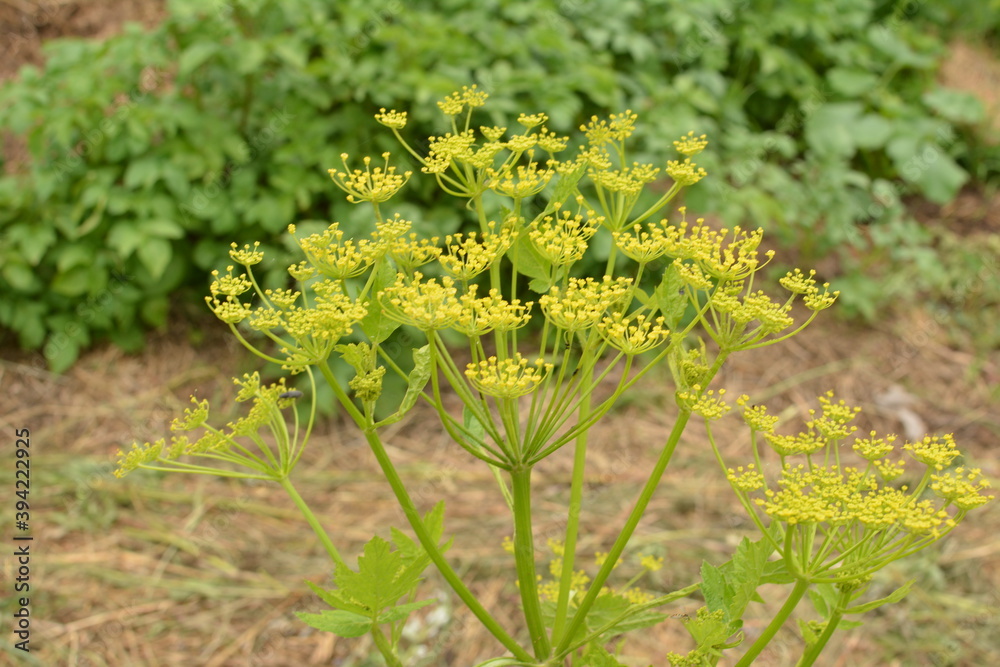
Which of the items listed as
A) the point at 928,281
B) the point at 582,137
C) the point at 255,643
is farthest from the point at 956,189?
the point at 255,643

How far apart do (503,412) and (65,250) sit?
3.27 metres

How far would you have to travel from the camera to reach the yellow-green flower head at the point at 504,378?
3.05ft

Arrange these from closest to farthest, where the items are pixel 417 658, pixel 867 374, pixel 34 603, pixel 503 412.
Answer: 1. pixel 503 412
2. pixel 417 658
3. pixel 34 603
4. pixel 867 374

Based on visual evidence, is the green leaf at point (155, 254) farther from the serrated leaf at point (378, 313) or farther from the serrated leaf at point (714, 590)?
the serrated leaf at point (714, 590)

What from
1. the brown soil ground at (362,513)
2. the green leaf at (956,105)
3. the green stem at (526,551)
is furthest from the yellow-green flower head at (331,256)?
the green leaf at (956,105)

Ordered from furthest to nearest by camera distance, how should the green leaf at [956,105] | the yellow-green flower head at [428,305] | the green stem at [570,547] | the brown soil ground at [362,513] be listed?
the green leaf at [956,105], the brown soil ground at [362,513], the green stem at [570,547], the yellow-green flower head at [428,305]

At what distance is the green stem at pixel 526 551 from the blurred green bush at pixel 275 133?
261 centimetres

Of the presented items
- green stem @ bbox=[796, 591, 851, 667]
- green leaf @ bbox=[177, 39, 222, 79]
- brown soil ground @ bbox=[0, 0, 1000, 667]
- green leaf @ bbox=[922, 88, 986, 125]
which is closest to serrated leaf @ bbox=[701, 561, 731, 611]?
green stem @ bbox=[796, 591, 851, 667]

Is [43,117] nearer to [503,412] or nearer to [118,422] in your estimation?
[118,422]

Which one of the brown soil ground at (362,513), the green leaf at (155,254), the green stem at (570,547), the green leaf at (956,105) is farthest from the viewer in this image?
the green leaf at (956,105)

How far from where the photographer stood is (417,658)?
255 cm

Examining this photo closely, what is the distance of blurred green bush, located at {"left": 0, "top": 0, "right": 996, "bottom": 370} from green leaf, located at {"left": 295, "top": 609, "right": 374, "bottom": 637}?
261cm

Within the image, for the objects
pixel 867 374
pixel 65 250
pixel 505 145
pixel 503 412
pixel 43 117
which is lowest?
pixel 867 374

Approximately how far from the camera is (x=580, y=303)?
96 centimetres
